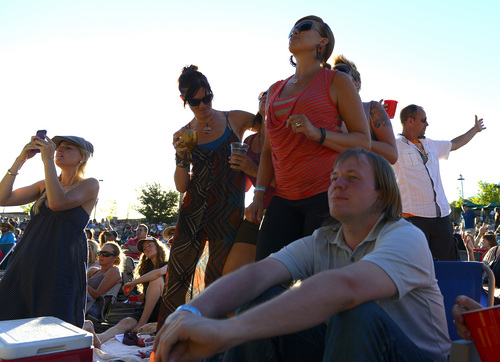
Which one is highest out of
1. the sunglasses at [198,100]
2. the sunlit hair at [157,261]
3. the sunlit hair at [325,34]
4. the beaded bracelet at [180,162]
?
the sunlit hair at [325,34]

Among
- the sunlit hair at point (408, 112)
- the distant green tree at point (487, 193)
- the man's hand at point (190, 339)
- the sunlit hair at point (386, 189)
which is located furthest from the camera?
the distant green tree at point (487, 193)

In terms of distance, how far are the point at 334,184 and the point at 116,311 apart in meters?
5.42

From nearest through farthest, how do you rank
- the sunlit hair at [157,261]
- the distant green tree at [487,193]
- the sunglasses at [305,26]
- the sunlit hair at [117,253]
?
the sunglasses at [305,26]
the sunlit hair at [157,261]
the sunlit hair at [117,253]
the distant green tree at [487,193]

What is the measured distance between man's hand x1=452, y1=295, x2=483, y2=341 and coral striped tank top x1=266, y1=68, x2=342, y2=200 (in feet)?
2.93

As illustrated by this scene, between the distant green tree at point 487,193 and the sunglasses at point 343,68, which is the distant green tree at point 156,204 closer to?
the distant green tree at point 487,193

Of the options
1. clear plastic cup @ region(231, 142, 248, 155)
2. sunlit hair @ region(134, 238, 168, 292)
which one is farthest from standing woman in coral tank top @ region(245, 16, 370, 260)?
sunlit hair @ region(134, 238, 168, 292)

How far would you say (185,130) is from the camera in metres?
3.17

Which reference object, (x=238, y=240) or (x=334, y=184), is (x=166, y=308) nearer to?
(x=238, y=240)

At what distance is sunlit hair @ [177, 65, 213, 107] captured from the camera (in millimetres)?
3268

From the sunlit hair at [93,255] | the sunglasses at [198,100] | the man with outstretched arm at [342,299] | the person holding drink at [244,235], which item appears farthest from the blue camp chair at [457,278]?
the sunlit hair at [93,255]

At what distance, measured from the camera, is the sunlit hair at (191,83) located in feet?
10.7

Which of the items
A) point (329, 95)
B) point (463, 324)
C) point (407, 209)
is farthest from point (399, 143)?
point (463, 324)

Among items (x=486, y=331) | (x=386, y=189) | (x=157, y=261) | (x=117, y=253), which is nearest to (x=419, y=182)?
(x=386, y=189)

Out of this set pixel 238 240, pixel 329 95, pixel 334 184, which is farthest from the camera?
pixel 238 240
